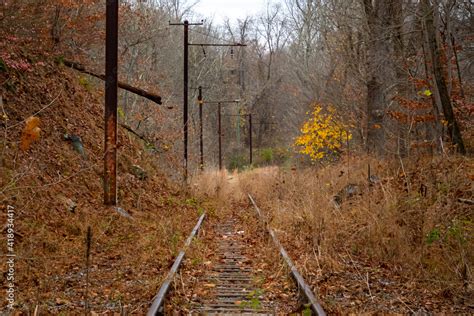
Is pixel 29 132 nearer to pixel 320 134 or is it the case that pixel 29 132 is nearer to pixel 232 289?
pixel 232 289

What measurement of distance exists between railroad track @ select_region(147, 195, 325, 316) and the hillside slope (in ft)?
1.09

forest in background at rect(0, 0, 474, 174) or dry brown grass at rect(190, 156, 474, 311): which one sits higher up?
forest in background at rect(0, 0, 474, 174)

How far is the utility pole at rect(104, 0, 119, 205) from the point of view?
1077 centimetres

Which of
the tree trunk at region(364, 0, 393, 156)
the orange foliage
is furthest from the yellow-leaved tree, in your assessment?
the orange foliage

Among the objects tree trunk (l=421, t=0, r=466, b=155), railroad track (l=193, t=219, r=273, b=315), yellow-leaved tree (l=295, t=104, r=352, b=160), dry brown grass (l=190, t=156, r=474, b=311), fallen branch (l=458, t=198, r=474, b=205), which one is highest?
tree trunk (l=421, t=0, r=466, b=155)

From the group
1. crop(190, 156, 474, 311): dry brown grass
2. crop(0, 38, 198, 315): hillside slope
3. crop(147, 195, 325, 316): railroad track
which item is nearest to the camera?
crop(147, 195, 325, 316): railroad track

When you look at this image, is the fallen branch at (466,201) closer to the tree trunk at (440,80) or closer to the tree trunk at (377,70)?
the tree trunk at (440,80)

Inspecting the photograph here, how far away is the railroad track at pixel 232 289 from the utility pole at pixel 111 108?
105 inches

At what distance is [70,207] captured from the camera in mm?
9523

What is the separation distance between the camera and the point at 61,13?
46.9ft

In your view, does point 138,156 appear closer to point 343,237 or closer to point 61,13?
point 61,13

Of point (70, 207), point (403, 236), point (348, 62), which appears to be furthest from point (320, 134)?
point (403, 236)

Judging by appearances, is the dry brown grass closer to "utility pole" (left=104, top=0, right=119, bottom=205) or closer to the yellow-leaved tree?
"utility pole" (left=104, top=0, right=119, bottom=205)

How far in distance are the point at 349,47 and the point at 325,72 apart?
1264cm
